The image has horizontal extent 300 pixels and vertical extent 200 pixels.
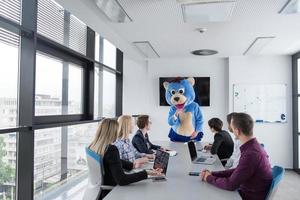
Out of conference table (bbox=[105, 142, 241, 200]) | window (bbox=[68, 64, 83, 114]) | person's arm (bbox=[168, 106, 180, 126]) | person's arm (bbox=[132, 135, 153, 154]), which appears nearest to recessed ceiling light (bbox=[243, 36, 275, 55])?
person's arm (bbox=[168, 106, 180, 126])

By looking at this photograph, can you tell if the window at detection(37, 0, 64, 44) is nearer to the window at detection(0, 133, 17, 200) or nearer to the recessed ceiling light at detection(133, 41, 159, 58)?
the window at detection(0, 133, 17, 200)

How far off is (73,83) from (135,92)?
2278 millimetres

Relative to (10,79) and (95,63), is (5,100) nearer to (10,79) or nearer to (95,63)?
(10,79)

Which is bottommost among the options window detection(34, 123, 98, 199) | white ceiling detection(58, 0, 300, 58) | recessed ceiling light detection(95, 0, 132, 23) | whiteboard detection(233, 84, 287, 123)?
window detection(34, 123, 98, 199)

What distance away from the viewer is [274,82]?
534cm

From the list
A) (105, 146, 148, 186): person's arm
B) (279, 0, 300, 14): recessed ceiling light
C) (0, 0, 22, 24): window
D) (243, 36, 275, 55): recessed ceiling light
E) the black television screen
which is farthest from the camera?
the black television screen

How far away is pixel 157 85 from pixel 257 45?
7.43 feet

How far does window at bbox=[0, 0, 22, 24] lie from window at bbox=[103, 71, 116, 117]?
2.59 metres

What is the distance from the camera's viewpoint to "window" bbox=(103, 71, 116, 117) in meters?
5.11

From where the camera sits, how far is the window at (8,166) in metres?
2.34

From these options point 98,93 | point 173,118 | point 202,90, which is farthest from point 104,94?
point 202,90

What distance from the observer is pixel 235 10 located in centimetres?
285

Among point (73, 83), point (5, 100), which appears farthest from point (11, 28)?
point (73, 83)

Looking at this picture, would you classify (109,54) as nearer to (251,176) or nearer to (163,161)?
(163,161)
